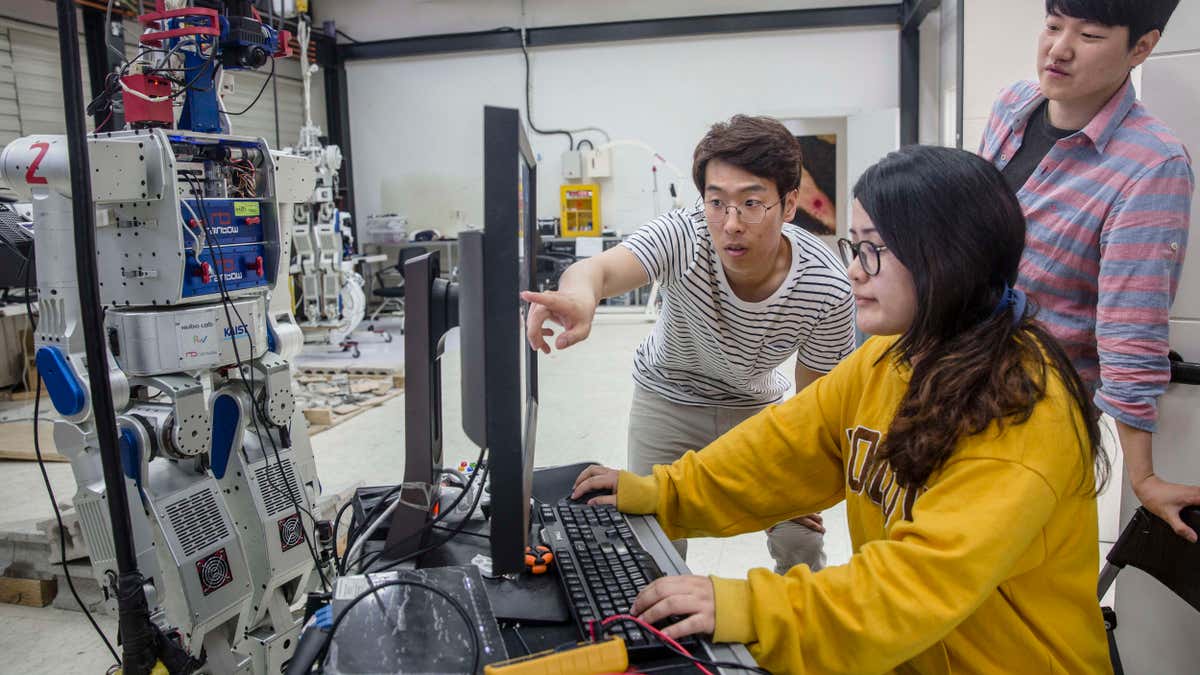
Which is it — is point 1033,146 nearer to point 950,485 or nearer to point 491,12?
point 950,485

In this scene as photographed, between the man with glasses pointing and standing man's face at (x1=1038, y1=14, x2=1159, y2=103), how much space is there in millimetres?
488

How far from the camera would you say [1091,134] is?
5.09 feet

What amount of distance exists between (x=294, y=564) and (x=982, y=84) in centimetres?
416

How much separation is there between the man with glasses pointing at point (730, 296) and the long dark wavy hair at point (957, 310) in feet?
1.92

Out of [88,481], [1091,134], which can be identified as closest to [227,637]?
[88,481]

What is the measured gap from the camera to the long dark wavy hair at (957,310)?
101cm

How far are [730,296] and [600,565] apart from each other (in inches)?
32.6

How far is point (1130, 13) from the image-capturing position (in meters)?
1.46

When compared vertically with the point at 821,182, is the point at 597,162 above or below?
above

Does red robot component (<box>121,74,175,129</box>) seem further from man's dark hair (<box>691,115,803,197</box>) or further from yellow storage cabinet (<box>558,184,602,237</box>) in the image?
yellow storage cabinet (<box>558,184,602,237</box>)

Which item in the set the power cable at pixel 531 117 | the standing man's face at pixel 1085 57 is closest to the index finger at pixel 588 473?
the standing man's face at pixel 1085 57

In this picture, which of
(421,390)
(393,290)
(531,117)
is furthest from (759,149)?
(531,117)

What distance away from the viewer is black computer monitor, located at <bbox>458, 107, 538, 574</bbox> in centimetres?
86

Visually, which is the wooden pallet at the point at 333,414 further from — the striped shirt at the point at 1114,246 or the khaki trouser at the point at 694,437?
the striped shirt at the point at 1114,246
